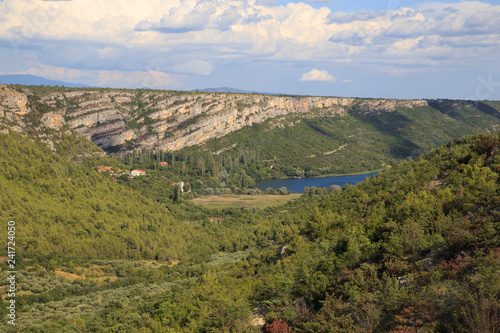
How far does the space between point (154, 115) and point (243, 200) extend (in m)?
69.6

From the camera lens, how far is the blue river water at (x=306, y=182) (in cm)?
12975

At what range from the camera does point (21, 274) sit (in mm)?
42844

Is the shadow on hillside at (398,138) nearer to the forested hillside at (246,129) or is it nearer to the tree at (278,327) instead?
the forested hillside at (246,129)

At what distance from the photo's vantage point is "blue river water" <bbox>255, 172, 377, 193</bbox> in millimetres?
129750

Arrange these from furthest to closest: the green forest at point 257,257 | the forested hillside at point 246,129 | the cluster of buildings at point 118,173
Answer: the forested hillside at point 246,129 → the cluster of buildings at point 118,173 → the green forest at point 257,257

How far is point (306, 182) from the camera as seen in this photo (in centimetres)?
13788

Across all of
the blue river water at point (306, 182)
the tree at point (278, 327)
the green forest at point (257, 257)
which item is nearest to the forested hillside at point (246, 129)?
the blue river water at point (306, 182)

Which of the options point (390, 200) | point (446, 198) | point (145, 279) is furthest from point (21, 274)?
point (446, 198)

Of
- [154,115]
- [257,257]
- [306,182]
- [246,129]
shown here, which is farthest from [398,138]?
[257,257]

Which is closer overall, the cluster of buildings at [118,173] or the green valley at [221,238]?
the green valley at [221,238]

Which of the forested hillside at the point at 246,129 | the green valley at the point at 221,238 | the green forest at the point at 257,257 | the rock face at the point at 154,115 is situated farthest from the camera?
the forested hillside at the point at 246,129

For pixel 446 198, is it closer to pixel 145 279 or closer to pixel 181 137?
pixel 145 279

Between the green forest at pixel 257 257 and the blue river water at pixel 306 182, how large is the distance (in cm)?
4375

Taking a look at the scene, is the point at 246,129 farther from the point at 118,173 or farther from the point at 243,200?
the point at 118,173
